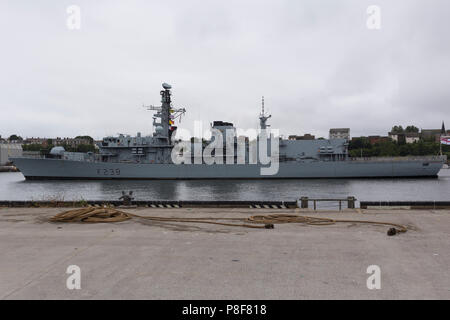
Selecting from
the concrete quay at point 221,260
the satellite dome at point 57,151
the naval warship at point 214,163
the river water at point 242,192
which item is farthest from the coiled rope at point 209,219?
the satellite dome at point 57,151

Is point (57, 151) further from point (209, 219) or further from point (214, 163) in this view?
point (209, 219)

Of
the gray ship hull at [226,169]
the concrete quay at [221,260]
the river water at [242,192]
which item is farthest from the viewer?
the gray ship hull at [226,169]

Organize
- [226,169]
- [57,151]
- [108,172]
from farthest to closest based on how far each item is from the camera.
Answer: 1. [57,151]
2. [108,172]
3. [226,169]

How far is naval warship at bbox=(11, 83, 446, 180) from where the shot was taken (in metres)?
42.7

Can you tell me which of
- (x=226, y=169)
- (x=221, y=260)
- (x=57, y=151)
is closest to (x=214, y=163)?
(x=226, y=169)

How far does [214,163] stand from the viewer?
43562mm

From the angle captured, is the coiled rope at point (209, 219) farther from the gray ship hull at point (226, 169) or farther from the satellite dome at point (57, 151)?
the satellite dome at point (57, 151)

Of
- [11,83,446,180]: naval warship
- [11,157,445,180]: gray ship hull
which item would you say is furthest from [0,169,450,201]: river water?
[11,83,446,180]: naval warship

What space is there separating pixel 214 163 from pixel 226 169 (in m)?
1.94

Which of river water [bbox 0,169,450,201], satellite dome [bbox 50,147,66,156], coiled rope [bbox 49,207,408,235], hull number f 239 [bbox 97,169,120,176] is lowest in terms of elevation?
river water [bbox 0,169,450,201]

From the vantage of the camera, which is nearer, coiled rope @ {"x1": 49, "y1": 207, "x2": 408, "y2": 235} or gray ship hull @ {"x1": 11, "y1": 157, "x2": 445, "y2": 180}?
coiled rope @ {"x1": 49, "y1": 207, "x2": 408, "y2": 235}

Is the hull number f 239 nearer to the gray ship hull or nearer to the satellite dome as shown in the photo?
the gray ship hull

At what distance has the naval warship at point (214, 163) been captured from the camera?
4266cm
